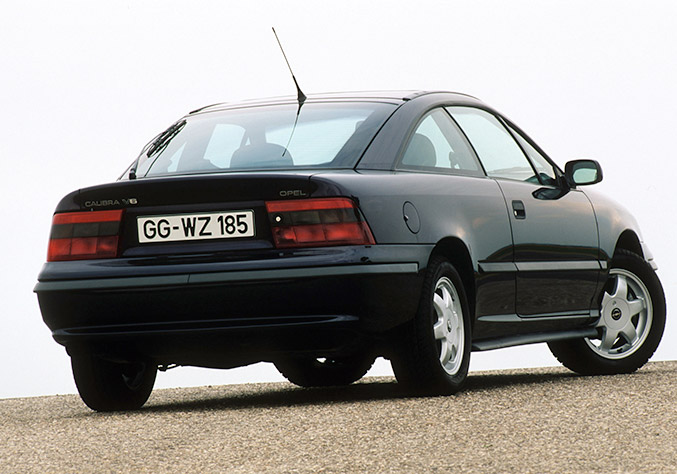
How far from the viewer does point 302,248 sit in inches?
239

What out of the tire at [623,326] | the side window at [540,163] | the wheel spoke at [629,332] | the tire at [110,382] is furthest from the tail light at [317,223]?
the wheel spoke at [629,332]

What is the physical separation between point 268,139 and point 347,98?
63 centimetres

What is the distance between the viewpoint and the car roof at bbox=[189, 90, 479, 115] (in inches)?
283

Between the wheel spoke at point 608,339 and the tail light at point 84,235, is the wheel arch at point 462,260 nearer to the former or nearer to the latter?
the tail light at point 84,235

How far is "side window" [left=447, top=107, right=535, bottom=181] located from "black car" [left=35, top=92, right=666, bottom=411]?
0.02 m

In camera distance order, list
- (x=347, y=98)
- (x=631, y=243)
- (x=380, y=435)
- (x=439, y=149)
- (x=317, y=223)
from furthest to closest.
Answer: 1. (x=631, y=243)
2. (x=347, y=98)
3. (x=439, y=149)
4. (x=317, y=223)
5. (x=380, y=435)

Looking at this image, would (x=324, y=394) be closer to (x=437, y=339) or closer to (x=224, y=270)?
(x=437, y=339)

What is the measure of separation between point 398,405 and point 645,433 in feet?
4.28

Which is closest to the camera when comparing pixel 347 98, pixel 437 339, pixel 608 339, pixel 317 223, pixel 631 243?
pixel 317 223

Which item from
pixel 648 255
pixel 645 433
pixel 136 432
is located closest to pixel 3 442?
pixel 136 432

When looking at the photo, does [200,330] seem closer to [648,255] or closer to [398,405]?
[398,405]

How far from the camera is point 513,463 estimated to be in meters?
4.70

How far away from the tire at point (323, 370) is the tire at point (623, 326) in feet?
4.52

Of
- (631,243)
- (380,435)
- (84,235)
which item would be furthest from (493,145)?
(380,435)
